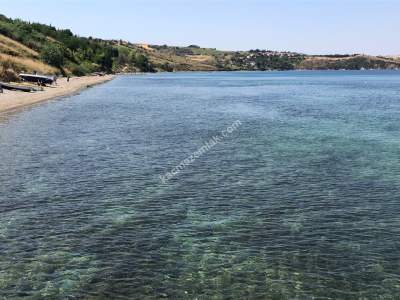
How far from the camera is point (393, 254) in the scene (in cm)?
2102

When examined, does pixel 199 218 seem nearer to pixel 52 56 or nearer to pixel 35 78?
pixel 35 78

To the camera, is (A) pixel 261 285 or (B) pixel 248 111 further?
(B) pixel 248 111

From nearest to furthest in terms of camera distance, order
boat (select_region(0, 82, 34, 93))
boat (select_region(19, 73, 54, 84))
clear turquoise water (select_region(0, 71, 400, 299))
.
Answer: clear turquoise water (select_region(0, 71, 400, 299)), boat (select_region(0, 82, 34, 93)), boat (select_region(19, 73, 54, 84))

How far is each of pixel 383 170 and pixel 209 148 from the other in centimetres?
1735

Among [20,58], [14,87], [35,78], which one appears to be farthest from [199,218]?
[20,58]

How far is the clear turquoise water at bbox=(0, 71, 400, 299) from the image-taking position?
1831 centimetres

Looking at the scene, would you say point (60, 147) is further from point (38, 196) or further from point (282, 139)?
point (282, 139)

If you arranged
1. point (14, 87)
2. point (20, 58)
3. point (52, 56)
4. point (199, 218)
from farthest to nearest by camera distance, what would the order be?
point (52, 56), point (20, 58), point (14, 87), point (199, 218)

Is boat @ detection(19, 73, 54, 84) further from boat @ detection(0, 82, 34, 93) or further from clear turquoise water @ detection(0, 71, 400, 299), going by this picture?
clear turquoise water @ detection(0, 71, 400, 299)

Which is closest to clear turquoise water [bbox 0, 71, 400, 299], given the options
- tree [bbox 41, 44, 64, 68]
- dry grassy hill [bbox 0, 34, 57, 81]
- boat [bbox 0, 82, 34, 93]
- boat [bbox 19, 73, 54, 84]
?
boat [bbox 0, 82, 34, 93]

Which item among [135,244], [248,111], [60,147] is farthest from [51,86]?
[135,244]

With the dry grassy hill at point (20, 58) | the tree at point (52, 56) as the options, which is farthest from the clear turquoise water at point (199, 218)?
the tree at point (52, 56)

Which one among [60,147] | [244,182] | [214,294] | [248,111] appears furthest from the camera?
[248,111]

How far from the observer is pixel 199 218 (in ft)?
84.8
